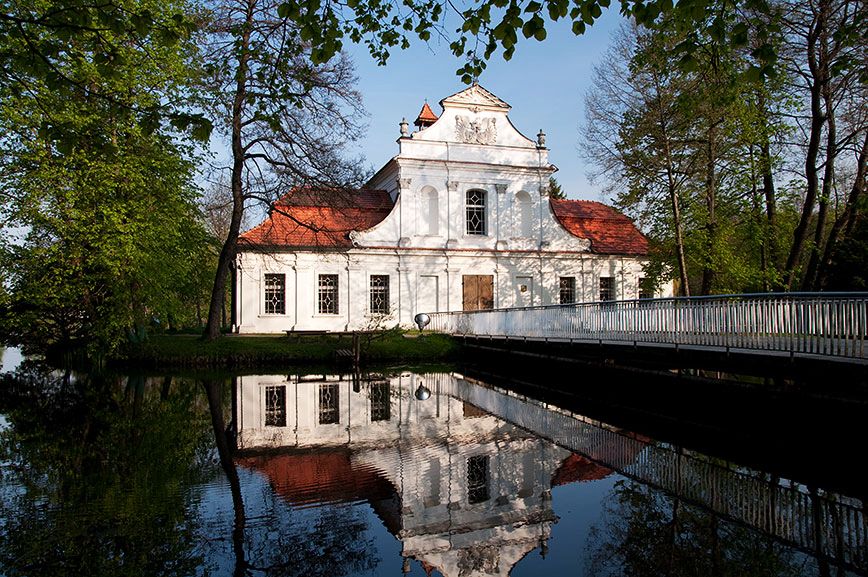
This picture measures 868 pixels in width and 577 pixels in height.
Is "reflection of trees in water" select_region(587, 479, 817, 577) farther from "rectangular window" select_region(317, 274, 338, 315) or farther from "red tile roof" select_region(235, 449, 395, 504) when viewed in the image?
"rectangular window" select_region(317, 274, 338, 315)

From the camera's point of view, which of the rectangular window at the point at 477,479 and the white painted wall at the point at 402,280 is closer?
the rectangular window at the point at 477,479

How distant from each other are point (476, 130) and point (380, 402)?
64.1 feet

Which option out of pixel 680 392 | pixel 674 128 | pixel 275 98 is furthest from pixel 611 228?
pixel 275 98

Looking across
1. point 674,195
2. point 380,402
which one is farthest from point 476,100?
point 380,402

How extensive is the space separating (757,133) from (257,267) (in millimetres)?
19643

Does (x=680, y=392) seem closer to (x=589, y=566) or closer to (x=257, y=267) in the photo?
(x=589, y=566)

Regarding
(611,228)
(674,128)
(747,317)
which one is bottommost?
(747,317)

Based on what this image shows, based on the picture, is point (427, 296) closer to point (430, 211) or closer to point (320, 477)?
point (430, 211)

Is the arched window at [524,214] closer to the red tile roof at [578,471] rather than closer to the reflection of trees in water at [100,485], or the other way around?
the reflection of trees in water at [100,485]

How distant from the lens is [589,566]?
447 cm

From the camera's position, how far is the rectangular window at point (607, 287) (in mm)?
30688

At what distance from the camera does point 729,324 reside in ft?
33.8

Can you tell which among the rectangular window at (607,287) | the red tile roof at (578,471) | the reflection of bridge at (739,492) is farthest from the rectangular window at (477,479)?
the rectangular window at (607,287)

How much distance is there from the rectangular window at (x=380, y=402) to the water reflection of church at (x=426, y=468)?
0.07 ft
